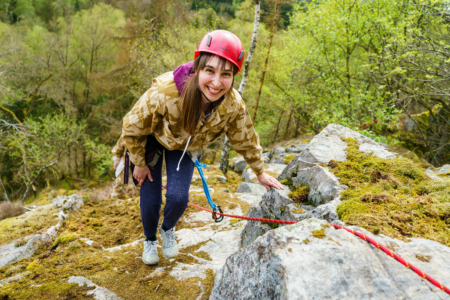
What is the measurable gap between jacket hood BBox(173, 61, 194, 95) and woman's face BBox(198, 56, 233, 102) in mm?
152

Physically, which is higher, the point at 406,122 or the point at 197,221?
the point at 406,122

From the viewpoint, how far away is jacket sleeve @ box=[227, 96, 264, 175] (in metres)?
2.56

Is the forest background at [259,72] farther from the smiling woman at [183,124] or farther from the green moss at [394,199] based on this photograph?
the smiling woman at [183,124]

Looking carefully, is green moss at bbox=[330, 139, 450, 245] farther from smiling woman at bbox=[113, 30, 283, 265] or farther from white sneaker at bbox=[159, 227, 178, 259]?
white sneaker at bbox=[159, 227, 178, 259]

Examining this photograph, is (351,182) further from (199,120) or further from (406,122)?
(406,122)

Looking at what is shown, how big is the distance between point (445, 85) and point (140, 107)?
411 inches

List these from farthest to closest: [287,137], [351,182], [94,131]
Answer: [94,131], [287,137], [351,182]

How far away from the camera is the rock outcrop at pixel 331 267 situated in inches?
51.4

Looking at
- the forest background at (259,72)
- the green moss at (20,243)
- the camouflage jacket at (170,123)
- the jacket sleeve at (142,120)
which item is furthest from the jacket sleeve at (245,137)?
the forest background at (259,72)

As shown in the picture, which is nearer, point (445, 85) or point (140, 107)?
point (140, 107)

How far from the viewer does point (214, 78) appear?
212 cm

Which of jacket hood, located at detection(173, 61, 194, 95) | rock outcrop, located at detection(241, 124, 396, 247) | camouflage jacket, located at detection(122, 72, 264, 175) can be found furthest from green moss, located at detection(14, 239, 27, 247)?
jacket hood, located at detection(173, 61, 194, 95)

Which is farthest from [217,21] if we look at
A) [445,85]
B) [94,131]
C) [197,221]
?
[94,131]

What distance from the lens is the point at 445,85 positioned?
328 inches
